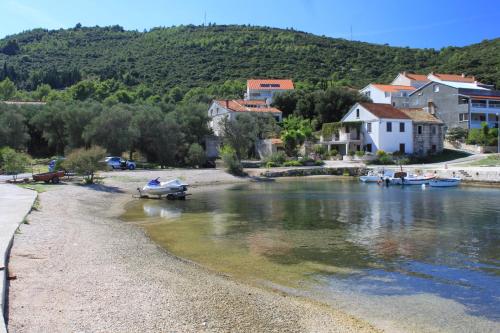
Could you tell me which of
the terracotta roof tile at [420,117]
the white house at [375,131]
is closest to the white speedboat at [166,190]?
the white house at [375,131]

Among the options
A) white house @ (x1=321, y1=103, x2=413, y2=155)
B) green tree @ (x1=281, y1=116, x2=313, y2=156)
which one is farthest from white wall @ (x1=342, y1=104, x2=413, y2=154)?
green tree @ (x1=281, y1=116, x2=313, y2=156)

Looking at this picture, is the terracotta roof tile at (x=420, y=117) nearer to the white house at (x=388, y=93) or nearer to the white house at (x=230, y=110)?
the white house at (x=388, y=93)

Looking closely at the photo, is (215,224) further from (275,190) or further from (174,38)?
(174,38)

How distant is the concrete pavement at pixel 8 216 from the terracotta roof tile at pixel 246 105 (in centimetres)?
5371

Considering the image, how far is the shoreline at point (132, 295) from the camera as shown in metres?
9.46

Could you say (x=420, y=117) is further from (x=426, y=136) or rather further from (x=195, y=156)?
(x=195, y=156)

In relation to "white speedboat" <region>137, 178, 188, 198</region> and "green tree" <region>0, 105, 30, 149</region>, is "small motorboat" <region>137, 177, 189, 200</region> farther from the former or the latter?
"green tree" <region>0, 105, 30, 149</region>

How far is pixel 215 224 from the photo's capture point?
25203 mm

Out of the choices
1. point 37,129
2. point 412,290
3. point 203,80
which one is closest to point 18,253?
point 412,290

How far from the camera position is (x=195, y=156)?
63.3 m

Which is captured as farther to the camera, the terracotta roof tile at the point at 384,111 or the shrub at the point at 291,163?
the terracotta roof tile at the point at 384,111

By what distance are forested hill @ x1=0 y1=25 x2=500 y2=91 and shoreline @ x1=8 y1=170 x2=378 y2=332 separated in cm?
11859

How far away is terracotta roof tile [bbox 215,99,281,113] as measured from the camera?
83250mm

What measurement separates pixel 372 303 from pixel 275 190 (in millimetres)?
34055
